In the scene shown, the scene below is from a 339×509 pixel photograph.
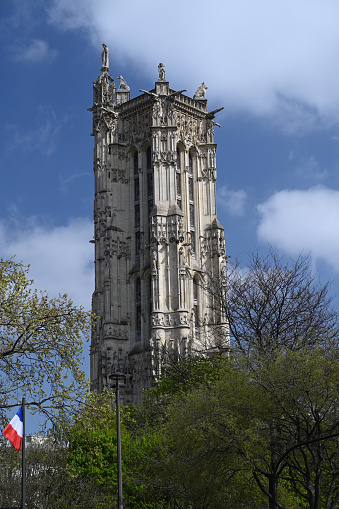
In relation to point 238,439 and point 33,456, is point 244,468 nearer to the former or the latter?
point 238,439

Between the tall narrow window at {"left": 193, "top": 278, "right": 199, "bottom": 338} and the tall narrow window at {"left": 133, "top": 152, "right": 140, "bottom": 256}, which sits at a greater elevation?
the tall narrow window at {"left": 133, "top": 152, "right": 140, "bottom": 256}

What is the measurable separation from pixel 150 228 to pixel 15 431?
4186 cm

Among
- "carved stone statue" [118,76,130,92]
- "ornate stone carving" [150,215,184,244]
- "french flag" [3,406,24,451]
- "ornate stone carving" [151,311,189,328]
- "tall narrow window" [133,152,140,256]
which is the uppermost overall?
"carved stone statue" [118,76,130,92]

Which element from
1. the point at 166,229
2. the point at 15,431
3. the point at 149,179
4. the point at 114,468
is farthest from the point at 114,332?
the point at 15,431

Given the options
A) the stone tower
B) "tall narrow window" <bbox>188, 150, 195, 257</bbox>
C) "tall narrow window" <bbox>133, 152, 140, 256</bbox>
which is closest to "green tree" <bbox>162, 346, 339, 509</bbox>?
the stone tower

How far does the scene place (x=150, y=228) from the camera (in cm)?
6381

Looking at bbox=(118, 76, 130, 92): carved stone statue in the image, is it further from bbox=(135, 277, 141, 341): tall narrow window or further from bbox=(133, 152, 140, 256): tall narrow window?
bbox=(135, 277, 141, 341): tall narrow window

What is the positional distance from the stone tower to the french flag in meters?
35.9

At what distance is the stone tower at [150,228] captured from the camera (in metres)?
61.8

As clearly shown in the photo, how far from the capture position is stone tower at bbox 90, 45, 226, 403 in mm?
61812

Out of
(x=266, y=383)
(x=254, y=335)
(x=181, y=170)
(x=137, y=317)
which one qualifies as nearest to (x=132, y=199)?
(x=181, y=170)

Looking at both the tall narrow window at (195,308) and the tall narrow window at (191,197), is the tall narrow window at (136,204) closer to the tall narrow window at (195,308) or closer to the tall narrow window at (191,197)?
the tall narrow window at (191,197)

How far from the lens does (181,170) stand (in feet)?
221

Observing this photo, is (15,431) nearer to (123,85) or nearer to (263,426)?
(263,426)
